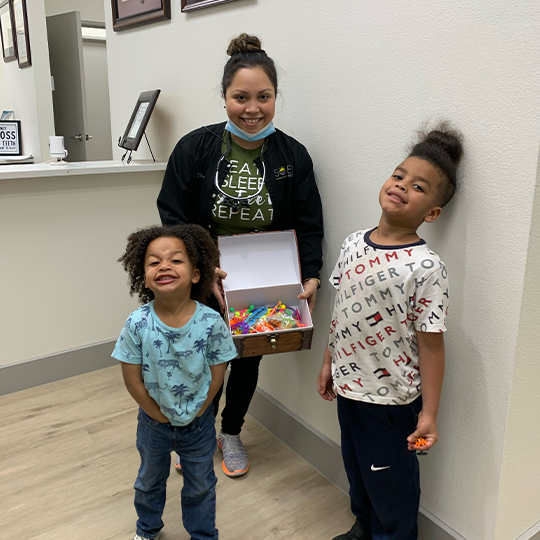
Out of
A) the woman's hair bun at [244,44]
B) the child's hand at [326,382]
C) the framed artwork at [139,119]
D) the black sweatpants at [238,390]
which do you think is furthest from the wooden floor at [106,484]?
the woman's hair bun at [244,44]

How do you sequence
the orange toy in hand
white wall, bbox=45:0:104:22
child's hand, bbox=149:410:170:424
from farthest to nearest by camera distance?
white wall, bbox=45:0:104:22
child's hand, bbox=149:410:170:424
the orange toy in hand

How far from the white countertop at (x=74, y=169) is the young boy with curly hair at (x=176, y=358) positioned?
3.51ft

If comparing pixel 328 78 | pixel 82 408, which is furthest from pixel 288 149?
pixel 82 408

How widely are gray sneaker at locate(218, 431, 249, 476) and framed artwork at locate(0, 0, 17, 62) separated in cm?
399

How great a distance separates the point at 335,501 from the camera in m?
1.77

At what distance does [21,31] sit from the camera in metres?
4.18

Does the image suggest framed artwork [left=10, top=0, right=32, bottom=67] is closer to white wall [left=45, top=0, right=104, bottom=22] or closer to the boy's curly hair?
white wall [left=45, top=0, right=104, bottom=22]

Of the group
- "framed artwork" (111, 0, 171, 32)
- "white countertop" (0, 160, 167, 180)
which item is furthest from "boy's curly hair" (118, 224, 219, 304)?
"framed artwork" (111, 0, 171, 32)

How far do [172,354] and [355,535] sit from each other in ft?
2.62

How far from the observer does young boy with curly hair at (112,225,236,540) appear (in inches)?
51.7

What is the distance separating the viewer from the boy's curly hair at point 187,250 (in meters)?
1.36

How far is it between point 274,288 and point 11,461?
1206 millimetres

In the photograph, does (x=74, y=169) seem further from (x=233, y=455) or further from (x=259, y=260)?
(x=233, y=455)

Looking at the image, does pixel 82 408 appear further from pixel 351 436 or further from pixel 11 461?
pixel 351 436
